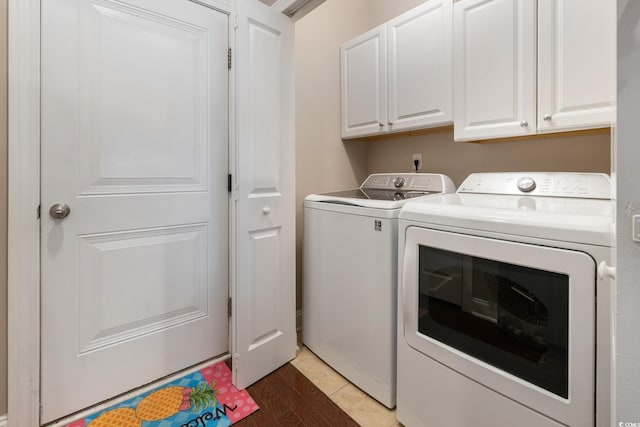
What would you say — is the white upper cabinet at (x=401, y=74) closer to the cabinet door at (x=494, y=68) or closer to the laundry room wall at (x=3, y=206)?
the cabinet door at (x=494, y=68)

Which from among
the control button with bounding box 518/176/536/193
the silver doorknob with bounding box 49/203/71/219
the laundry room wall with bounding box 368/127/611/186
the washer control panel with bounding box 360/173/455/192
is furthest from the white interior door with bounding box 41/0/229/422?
the control button with bounding box 518/176/536/193

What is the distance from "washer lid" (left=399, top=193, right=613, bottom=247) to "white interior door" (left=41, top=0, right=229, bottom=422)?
120 cm

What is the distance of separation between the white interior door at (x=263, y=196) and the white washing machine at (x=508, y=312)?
0.73m

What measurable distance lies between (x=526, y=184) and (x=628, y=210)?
3.57 feet

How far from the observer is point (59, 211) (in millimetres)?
1207

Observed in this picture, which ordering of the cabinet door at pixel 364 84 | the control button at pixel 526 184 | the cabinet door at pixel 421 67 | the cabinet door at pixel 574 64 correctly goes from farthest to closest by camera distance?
the cabinet door at pixel 364 84, the cabinet door at pixel 421 67, the control button at pixel 526 184, the cabinet door at pixel 574 64

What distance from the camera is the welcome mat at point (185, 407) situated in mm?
1279

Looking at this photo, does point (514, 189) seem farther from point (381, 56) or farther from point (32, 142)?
point (32, 142)

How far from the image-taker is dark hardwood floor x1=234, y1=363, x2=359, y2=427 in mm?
1312

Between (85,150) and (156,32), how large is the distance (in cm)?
68

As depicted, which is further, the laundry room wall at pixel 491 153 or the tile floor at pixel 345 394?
A: the laundry room wall at pixel 491 153

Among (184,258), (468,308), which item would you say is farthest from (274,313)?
(468,308)

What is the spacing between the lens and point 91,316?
131 centimetres

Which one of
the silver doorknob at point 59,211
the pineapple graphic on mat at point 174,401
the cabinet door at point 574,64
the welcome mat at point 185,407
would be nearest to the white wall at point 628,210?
the cabinet door at point 574,64
